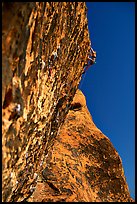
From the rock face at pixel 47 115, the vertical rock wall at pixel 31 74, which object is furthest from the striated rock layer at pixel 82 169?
the vertical rock wall at pixel 31 74

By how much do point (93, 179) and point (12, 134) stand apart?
6862mm

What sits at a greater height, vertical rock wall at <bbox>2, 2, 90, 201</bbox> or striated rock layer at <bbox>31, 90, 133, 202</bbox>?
vertical rock wall at <bbox>2, 2, 90, 201</bbox>

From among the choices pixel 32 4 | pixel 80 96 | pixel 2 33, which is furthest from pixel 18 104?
pixel 80 96

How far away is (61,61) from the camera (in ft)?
25.1

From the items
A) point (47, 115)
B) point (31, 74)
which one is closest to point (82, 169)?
point (47, 115)

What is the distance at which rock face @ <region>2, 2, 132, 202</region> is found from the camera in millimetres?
4785

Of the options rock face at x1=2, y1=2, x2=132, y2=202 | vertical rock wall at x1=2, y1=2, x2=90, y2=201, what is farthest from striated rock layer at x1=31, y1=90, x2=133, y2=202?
vertical rock wall at x1=2, y1=2, x2=90, y2=201

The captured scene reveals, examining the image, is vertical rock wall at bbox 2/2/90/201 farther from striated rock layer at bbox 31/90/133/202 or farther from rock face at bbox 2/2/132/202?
striated rock layer at bbox 31/90/133/202

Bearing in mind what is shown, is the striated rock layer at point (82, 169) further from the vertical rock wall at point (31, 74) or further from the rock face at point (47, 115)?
the vertical rock wall at point (31, 74)

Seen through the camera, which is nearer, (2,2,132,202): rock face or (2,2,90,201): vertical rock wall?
(2,2,90,201): vertical rock wall

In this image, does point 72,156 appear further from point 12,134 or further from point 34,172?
point 12,134

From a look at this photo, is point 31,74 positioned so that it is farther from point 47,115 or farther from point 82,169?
point 82,169

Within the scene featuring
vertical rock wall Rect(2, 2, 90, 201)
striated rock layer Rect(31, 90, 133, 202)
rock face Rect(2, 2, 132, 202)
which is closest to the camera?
vertical rock wall Rect(2, 2, 90, 201)

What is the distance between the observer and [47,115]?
303 inches
